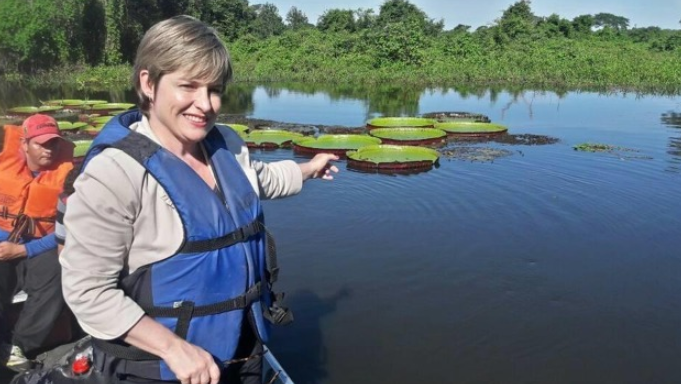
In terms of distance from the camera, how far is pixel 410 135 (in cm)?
1131

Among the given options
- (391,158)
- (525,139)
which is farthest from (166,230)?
(525,139)

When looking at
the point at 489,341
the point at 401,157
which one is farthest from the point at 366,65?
the point at 489,341

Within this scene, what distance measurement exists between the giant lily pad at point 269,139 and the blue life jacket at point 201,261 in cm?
866

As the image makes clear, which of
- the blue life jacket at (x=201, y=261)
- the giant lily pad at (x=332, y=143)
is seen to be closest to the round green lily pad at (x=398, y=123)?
the giant lily pad at (x=332, y=143)

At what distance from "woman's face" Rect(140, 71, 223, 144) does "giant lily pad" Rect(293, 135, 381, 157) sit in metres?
8.12

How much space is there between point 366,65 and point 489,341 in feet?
79.7

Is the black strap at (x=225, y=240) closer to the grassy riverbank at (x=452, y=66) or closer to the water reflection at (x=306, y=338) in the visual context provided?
the water reflection at (x=306, y=338)

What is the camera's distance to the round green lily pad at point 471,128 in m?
11.8

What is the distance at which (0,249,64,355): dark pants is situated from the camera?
3100 mm

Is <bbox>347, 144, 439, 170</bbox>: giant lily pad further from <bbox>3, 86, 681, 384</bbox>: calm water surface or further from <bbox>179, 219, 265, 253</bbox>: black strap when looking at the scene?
<bbox>179, 219, 265, 253</bbox>: black strap

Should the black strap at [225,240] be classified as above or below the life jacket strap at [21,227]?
above

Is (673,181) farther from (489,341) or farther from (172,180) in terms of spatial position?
(172,180)

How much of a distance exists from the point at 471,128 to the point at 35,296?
9968 mm

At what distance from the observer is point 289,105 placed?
17375 millimetres
